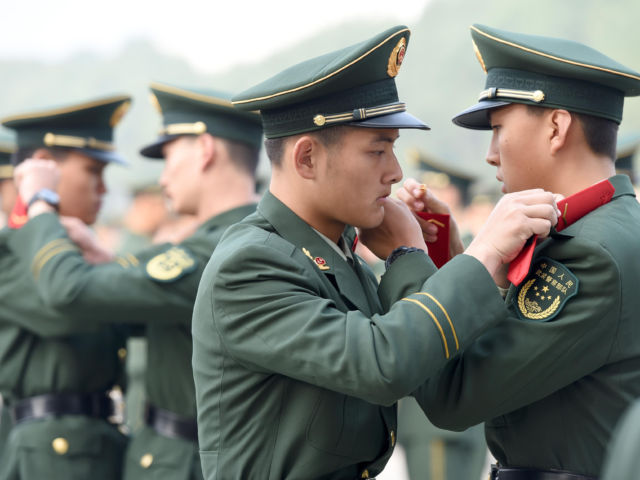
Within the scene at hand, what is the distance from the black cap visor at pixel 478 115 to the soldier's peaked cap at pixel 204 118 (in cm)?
141

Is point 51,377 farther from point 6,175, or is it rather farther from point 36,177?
point 6,175

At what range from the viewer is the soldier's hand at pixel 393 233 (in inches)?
96.0

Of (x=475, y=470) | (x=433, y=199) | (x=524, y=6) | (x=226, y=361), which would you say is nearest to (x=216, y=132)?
(x=433, y=199)

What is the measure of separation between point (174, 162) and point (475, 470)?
134 inches

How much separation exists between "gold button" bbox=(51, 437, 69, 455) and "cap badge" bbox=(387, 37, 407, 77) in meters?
2.49

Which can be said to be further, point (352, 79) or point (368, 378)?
point (352, 79)

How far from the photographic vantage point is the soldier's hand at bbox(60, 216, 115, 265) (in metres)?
4.02

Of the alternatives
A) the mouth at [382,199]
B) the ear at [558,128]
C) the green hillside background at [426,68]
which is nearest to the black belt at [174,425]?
the mouth at [382,199]

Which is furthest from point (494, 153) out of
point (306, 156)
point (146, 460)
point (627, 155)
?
point (627, 155)

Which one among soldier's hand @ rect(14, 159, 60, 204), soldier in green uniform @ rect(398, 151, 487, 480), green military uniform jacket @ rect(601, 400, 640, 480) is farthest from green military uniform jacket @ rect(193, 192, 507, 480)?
soldier in green uniform @ rect(398, 151, 487, 480)

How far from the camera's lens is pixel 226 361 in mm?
2148

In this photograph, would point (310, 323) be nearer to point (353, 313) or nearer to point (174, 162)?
point (353, 313)

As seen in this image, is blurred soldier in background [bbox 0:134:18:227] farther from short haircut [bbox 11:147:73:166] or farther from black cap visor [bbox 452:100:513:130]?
black cap visor [bbox 452:100:513:130]

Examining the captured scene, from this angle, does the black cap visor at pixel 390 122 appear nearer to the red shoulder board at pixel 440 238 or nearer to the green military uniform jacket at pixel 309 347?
the green military uniform jacket at pixel 309 347
